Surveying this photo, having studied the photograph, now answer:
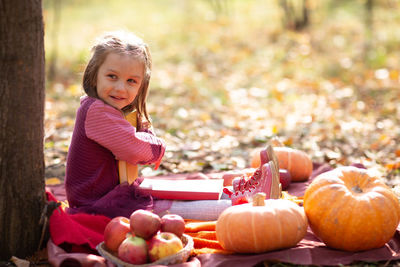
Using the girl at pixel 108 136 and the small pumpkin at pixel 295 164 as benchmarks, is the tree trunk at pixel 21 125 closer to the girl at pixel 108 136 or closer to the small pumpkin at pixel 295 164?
the girl at pixel 108 136

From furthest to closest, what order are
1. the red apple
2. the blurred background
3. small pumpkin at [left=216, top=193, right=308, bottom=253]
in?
the blurred background
the red apple
small pumpkin at [left=216, top=193, right=308, bottom=253]

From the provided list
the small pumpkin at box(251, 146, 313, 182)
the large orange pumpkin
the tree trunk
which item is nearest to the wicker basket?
the tree trunk

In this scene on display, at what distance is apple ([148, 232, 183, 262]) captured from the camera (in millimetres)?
2484

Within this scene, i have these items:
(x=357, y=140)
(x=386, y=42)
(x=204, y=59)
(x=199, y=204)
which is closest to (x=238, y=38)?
(x=204, y=59)

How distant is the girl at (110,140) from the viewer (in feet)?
9.83

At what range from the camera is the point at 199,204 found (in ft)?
10.8

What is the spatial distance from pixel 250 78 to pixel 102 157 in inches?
269

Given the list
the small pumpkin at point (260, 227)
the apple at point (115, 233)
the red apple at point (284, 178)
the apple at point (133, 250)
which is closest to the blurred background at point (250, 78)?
the red apple at point (284, 178)

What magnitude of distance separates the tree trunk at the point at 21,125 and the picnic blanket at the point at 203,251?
0.16 m

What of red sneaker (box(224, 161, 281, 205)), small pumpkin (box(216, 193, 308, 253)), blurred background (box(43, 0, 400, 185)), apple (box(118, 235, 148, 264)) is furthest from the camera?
blurred background (box(43, 0, 400, 185))

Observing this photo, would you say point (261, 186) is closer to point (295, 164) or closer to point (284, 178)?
point (284, 178)

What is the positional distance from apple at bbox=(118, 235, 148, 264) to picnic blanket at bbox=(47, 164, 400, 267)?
115 millimetres

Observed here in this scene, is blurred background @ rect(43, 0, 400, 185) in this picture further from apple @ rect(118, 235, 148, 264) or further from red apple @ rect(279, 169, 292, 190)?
apple @ rect(118, 235, 148, 264)

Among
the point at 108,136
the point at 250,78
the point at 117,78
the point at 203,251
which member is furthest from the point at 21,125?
the point at 250,78
